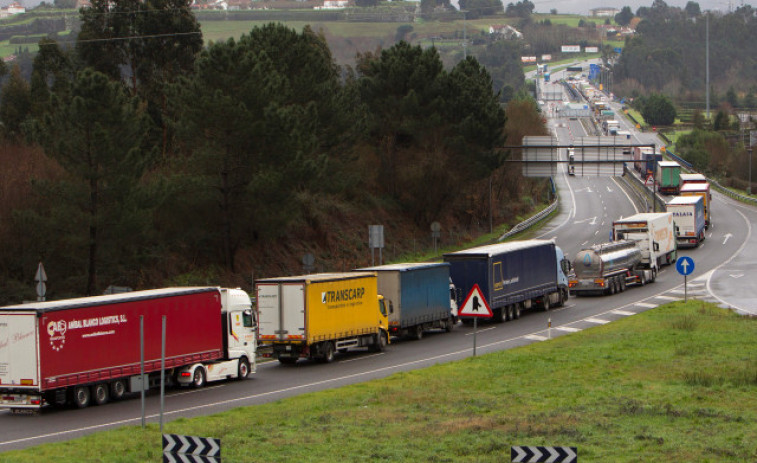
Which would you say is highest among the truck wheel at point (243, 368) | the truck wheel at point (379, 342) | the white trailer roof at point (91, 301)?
the white trailer roof at point (91, 301)

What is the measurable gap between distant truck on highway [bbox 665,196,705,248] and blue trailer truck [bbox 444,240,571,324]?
24388 mm

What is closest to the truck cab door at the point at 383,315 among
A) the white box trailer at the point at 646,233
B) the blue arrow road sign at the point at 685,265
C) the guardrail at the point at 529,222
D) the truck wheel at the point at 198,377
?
the truck wheel at the point at 198,377

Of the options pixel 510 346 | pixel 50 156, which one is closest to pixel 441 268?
pixel 510 346

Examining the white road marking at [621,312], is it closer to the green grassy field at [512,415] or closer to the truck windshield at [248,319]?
the green grassy field at [512,415]

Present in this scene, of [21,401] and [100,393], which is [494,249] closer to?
[100,393]

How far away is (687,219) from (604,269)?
73.6 ft

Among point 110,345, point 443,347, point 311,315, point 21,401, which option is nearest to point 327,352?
point 311,315

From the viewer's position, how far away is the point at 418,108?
75.8m

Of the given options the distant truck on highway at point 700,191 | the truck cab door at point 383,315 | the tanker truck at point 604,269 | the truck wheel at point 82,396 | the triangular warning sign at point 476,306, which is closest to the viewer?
the truck wheel at point 82,396

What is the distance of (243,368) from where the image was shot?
105ft

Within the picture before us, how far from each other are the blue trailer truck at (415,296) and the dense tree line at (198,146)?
40.1 ft

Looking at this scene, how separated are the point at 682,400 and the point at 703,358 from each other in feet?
23.4

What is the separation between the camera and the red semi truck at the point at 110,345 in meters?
25.3

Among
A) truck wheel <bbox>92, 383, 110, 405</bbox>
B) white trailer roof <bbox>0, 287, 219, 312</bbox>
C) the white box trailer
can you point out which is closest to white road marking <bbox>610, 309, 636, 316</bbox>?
the white box trailer
